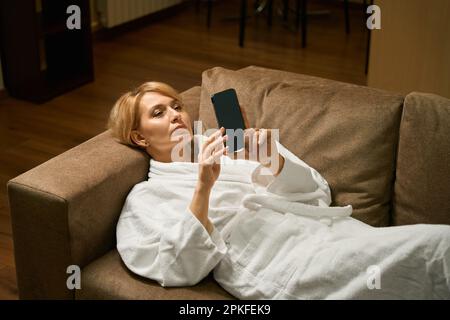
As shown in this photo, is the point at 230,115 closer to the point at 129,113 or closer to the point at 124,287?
the point at 129,113

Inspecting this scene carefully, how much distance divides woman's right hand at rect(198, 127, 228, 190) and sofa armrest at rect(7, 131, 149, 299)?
30 centimetres

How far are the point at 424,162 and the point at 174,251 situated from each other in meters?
0.72

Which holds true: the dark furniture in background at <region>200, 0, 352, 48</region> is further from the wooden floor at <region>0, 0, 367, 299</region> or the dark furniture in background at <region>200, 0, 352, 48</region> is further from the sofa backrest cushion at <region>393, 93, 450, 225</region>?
the sofa backrest cushion at <region>393, 93, 450, 225</region>

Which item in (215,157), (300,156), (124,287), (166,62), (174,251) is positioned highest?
(215,157)

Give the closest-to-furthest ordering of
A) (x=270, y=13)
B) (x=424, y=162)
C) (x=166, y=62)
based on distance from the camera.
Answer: (x=424, y=162) < (x=166, y=62) < (x=270, y=13)

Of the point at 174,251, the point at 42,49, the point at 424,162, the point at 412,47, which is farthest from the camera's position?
the point at 42,49

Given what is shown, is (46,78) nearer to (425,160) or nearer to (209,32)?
(209,32)

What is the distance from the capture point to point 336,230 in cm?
183

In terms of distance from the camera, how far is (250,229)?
179cm

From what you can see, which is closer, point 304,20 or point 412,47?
point 412,47

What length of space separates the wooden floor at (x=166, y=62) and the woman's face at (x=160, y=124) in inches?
36.4

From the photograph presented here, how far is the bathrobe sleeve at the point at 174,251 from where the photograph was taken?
1.69 m

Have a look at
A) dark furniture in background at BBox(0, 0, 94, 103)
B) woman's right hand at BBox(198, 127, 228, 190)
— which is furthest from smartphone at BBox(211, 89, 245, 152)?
dark furniture in background at BBox(0, 0, 94, 103)

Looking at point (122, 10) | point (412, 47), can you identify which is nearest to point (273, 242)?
point (412, 47)
